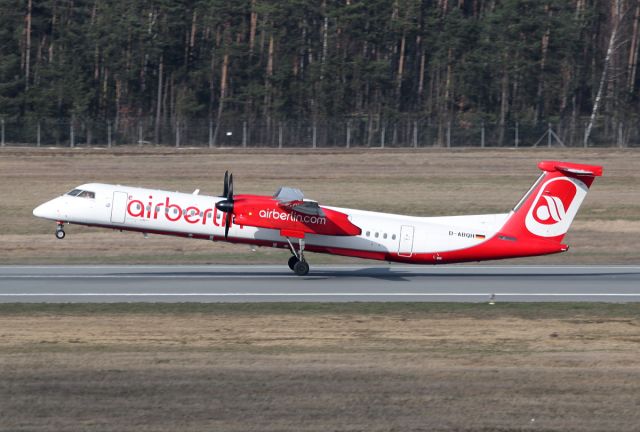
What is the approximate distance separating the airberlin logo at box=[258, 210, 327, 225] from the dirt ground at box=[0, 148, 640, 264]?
5834 mm

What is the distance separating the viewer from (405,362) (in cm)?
1808

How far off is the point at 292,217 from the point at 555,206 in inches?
309

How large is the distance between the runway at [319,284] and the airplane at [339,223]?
0.99 m

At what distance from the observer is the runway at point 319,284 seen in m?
25.7

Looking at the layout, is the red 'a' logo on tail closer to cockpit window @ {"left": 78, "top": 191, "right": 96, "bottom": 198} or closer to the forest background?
cockpit window @ {"left": 78, "top": 191, "right": 96, "bottom": 198}

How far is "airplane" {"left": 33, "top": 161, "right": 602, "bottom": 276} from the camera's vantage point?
94.9 ft

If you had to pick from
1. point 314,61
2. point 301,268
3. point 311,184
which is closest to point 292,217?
point 301,268

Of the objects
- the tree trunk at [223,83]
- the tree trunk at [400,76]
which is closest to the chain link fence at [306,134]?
the tree trunk at [223,83]

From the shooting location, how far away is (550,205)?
2900cm

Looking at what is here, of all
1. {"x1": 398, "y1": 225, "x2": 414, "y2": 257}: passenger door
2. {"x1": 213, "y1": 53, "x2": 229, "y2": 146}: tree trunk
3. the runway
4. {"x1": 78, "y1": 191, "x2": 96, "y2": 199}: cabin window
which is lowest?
the runway

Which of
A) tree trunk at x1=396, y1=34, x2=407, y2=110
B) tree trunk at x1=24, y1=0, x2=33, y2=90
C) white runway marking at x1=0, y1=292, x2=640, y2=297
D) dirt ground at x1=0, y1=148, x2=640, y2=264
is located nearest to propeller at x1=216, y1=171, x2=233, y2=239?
white runway marking at x1=0, y1=292, x2=640, y2=297

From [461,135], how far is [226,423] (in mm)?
57913

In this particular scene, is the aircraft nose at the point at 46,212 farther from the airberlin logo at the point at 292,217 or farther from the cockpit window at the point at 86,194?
the airberlin logo at the point at 292,217

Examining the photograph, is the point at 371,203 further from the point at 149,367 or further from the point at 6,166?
the point at 149,367
